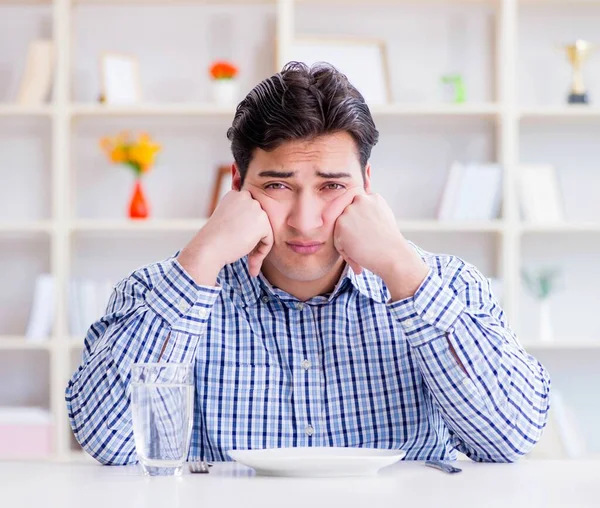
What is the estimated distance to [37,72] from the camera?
3.33 m

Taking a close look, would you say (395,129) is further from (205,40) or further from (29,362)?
Result: (29,362)

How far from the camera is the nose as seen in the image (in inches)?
63.4

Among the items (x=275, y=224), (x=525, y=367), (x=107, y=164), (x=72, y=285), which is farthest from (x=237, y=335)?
(x=107, y=164)

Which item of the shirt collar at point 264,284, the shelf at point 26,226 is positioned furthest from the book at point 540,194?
the shirt collar at point 264,284

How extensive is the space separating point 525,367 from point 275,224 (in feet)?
1.57

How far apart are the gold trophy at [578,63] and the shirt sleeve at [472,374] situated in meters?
2.09

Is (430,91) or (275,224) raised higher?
(430,91)

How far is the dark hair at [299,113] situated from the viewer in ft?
5.38

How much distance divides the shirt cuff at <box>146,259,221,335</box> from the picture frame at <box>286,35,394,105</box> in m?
2.03

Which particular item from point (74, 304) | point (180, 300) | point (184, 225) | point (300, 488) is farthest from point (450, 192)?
point (300, 488)

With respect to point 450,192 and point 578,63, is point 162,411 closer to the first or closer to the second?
point 450,192

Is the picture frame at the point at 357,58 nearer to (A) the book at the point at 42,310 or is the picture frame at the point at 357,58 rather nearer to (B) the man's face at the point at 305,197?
(A) the book at the point at 42,310

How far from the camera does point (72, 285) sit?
3.27 m

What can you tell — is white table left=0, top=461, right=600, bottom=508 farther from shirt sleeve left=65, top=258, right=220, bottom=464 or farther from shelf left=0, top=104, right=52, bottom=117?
shelf left=0, top=104, right=52, bottom=117
